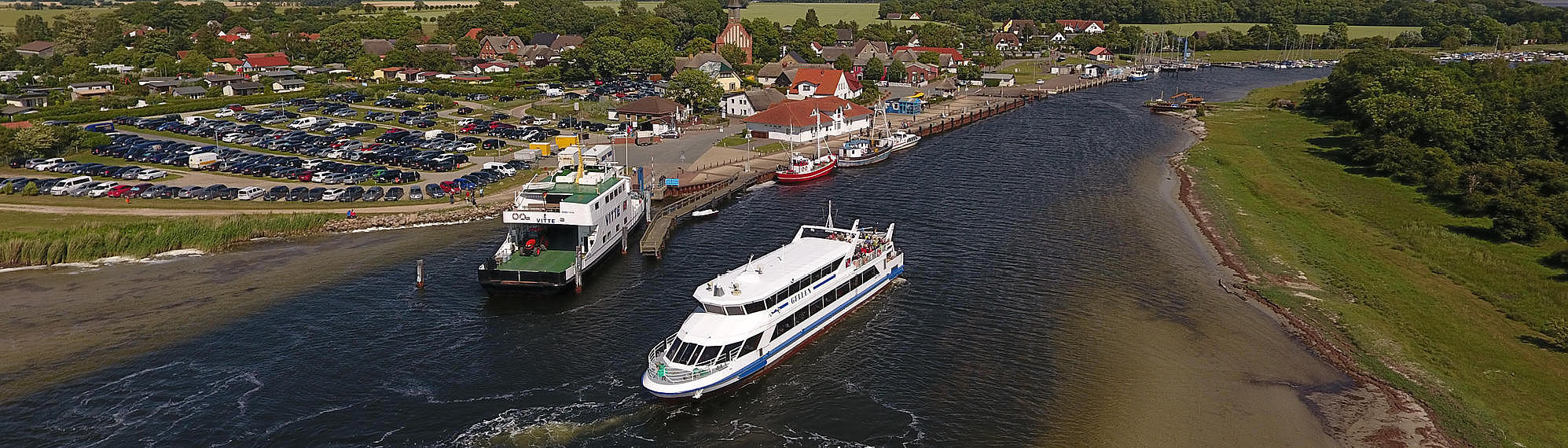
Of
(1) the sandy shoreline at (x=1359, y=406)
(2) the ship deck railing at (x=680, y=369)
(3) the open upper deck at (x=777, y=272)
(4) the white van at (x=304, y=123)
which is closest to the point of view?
(1) the sandy shoreline at (x=1359, y=406)

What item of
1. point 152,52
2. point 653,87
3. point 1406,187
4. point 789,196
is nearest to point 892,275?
point 789,196

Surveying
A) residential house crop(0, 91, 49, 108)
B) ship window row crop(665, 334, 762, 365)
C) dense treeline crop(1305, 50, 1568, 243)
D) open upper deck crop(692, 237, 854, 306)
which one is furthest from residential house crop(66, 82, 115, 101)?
dense treeline crop(1305, 50, 1568, 243)

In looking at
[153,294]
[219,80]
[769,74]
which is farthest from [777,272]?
[219,80]

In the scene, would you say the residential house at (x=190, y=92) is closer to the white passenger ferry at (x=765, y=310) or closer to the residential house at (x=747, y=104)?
the residential house at (x=747, y=104)

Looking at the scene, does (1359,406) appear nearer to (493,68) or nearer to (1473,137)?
(1473,137)

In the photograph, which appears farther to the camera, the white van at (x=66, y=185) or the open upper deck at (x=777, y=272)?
the white van at (x=66, y=185)

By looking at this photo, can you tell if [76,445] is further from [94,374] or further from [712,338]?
[712,338]

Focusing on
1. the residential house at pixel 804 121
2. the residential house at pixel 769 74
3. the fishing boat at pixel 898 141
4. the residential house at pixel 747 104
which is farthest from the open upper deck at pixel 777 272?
the residential house at pixel 769 74
